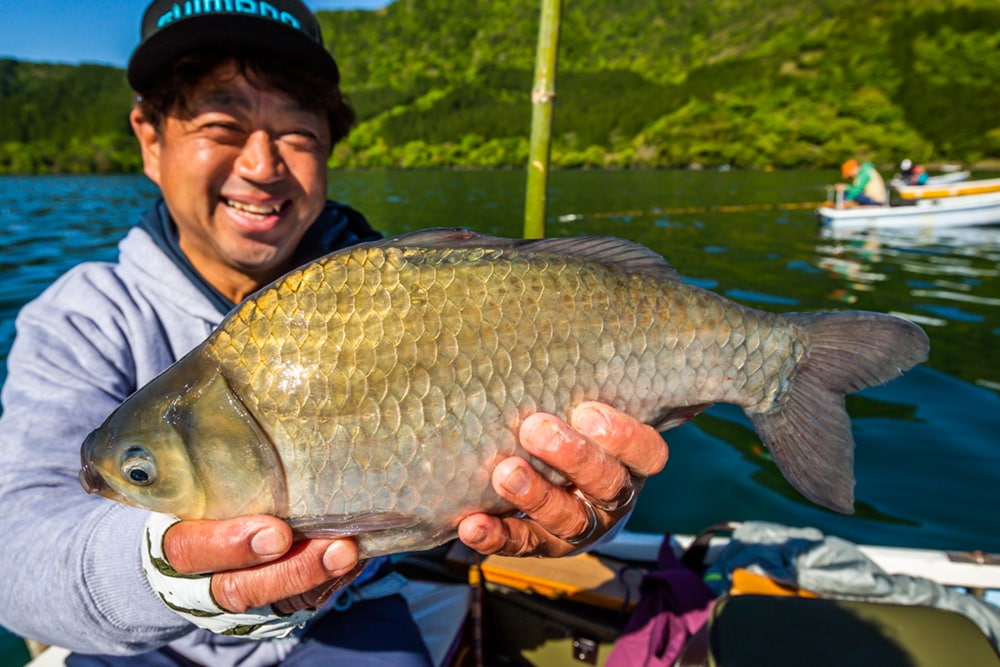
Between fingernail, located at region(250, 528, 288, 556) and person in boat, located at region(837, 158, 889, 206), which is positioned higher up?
person in boat, located at region(837, 158, 889, 206)

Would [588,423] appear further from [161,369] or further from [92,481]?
[161,369]

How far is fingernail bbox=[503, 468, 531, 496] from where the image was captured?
153 centimetres

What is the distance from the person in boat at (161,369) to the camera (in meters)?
1.53

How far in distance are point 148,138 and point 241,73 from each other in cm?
53

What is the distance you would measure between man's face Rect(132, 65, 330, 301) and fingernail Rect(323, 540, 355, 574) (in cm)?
143

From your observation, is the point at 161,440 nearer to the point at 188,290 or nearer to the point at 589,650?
the point at 188,290

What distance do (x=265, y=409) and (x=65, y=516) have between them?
798 mm

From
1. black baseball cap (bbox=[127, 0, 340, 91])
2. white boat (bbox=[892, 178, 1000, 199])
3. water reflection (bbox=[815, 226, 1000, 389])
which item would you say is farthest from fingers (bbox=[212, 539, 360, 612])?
white boat (bbox=[892, 178, 1000, 199])

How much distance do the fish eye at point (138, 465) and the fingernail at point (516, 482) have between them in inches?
32.9

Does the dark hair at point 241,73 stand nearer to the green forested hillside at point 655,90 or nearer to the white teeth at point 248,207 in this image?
the white teeth at point 248,207

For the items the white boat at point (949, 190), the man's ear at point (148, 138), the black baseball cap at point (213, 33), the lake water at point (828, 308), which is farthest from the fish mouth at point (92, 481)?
the white boat at point (949, 190)

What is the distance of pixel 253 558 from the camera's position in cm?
139

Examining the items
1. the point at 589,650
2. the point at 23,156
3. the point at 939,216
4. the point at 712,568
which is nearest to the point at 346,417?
the point at 589,650

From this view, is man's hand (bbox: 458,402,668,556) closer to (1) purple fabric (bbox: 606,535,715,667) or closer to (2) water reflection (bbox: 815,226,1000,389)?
(1) purple fabric (bbox: 606,535,715,667)
